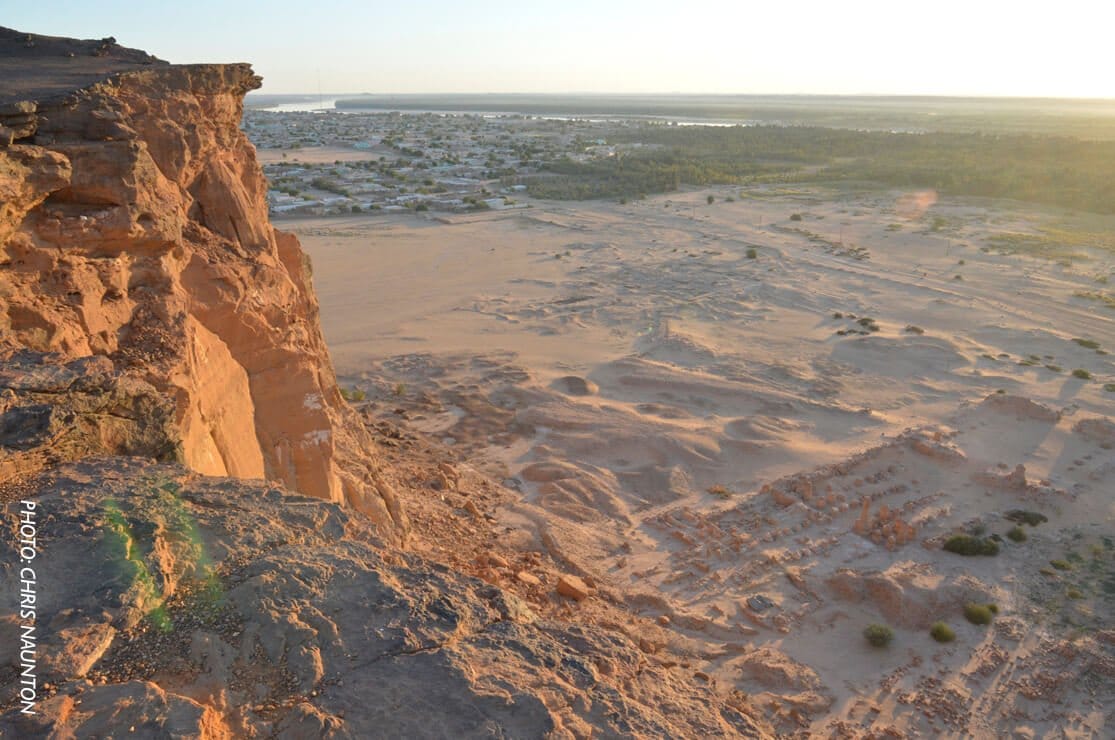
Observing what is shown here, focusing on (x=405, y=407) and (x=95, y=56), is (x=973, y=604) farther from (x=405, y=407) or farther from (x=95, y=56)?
(x=95, y=56)

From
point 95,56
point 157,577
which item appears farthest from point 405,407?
point 157,577

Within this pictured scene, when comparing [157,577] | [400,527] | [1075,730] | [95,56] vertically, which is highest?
[95,56]

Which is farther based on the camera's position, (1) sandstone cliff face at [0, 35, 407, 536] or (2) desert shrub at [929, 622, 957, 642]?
(2) desert shrub at [929, 622, 957, 642]

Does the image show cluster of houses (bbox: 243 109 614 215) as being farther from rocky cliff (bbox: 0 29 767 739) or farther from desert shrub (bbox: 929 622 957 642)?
desert shrub (bbox: 929 622 957 642)

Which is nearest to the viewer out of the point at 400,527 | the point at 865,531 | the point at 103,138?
the point at 103,138

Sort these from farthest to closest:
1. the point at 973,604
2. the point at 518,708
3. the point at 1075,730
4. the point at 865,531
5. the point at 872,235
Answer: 1. the point at 872,235
2. the point at 865,531
3. the point at 973,604
4. the point at 1075,730
5. the point at 518,708

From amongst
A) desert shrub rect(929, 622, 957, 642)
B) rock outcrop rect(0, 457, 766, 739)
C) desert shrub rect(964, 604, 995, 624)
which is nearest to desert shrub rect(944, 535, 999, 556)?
desert shrub rect(964, 604, 995, 624)

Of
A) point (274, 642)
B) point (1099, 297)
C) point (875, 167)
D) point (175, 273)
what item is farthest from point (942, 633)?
point (875, 167)

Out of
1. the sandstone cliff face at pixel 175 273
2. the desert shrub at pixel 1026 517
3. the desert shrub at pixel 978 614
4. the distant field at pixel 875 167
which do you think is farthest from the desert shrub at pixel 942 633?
the distant field at pixel 875 167
